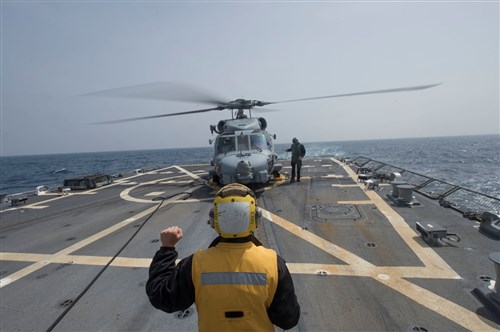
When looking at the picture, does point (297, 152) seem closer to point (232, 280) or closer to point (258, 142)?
point (258, 142)

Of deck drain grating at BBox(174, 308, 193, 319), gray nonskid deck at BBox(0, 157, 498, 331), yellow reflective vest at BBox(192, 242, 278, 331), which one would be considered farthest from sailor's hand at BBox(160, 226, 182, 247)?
deck drain grating at BBox(174, 308, 193, 319)

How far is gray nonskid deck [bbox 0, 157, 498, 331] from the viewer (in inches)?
146

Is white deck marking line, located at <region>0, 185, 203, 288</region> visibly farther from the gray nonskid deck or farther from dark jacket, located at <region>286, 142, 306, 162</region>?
dark jacket, located at <region>286, 142, 306, 162</region>

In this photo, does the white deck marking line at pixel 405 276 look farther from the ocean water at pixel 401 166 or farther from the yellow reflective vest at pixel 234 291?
the ocean water at pixel 401 166

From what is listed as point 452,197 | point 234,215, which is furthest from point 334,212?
point 452,197

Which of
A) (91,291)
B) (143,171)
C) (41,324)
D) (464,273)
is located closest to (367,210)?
(464,273)

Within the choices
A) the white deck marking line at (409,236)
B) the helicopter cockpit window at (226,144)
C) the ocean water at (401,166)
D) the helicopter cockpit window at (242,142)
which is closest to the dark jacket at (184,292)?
the white deck marking line at (409,236)

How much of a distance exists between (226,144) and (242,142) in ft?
2.43

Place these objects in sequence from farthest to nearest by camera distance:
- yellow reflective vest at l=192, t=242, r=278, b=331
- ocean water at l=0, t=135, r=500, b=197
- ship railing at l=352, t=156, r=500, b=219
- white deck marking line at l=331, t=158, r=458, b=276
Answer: ocean water at l=0, t=135, r=500, b=197
ship railing at l=352, t=156, r=500, b=219
white deck marking line at l=331, t=158, r=458, b=276
yellow reflective vest at l=192, t=242, r=278, b=331

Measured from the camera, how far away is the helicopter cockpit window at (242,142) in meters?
11.9

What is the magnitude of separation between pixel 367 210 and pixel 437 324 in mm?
4877

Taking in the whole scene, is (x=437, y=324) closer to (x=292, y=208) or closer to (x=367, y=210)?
(x=367, y=210)

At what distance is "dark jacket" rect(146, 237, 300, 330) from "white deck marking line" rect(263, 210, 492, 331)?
304cm

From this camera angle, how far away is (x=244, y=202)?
183 centimetres
